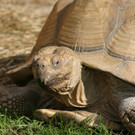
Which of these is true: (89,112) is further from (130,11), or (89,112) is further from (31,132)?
(130,11)

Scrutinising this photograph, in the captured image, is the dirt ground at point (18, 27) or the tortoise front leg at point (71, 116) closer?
the tortoise front leg at point (71, 116)

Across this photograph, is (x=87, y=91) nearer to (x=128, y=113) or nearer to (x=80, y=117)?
(x=80, y=117)

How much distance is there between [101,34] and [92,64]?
0.31 m

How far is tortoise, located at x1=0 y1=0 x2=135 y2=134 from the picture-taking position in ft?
8.37

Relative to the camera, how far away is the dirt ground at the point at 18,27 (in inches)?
189

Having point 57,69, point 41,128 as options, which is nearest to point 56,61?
point 57,69

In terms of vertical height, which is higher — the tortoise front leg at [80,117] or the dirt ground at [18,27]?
the tortoise front leg at [80,117]

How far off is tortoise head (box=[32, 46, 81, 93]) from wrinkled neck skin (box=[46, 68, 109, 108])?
119mm

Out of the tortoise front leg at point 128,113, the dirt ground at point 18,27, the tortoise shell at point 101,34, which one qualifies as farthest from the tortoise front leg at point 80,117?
Answer: the dirt ground at point 18,27

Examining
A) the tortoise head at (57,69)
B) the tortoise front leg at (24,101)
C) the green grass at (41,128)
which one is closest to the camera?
the tortoise head at (57,69)

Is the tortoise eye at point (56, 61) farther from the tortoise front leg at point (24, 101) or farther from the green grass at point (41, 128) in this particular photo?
the tortoise front leg at point (24, 101)

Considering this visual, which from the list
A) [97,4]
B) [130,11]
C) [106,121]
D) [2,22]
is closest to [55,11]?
[97,4]

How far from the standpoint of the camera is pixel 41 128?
108 inches

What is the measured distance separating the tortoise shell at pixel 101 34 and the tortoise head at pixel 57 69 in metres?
0.13
